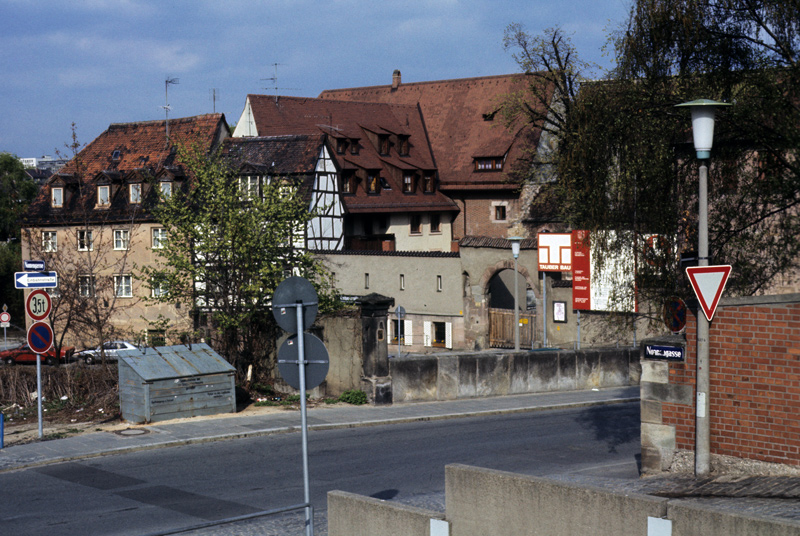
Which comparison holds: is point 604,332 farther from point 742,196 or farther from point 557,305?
point 742,196

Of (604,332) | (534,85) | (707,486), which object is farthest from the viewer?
(534,85)

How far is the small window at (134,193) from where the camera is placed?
48.2m

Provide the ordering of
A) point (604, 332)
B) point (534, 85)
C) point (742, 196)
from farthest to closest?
point (534, 85) < point (604, 332) < point (742, 196)

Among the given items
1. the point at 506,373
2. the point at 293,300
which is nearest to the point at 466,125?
the point at 506,373

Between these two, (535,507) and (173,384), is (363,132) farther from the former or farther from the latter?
(535,507)

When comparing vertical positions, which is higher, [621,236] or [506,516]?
[621,236]

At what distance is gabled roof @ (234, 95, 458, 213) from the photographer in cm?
5159

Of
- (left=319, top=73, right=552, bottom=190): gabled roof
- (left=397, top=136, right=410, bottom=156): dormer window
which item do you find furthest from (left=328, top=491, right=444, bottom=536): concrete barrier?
(left=397, top=136, right=410, bottom=156): dormer window

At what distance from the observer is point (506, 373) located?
26453 mm

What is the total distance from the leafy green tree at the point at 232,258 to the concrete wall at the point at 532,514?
14940mm

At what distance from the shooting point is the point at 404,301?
142 feet

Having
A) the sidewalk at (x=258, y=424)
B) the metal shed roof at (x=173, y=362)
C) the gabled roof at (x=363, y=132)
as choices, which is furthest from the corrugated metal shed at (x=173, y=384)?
the gabled roof at (x=363, y=132)

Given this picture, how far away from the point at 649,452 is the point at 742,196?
387 centimetres

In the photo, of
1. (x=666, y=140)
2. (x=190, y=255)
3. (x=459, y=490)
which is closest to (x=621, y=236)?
(x=666, y=140)
